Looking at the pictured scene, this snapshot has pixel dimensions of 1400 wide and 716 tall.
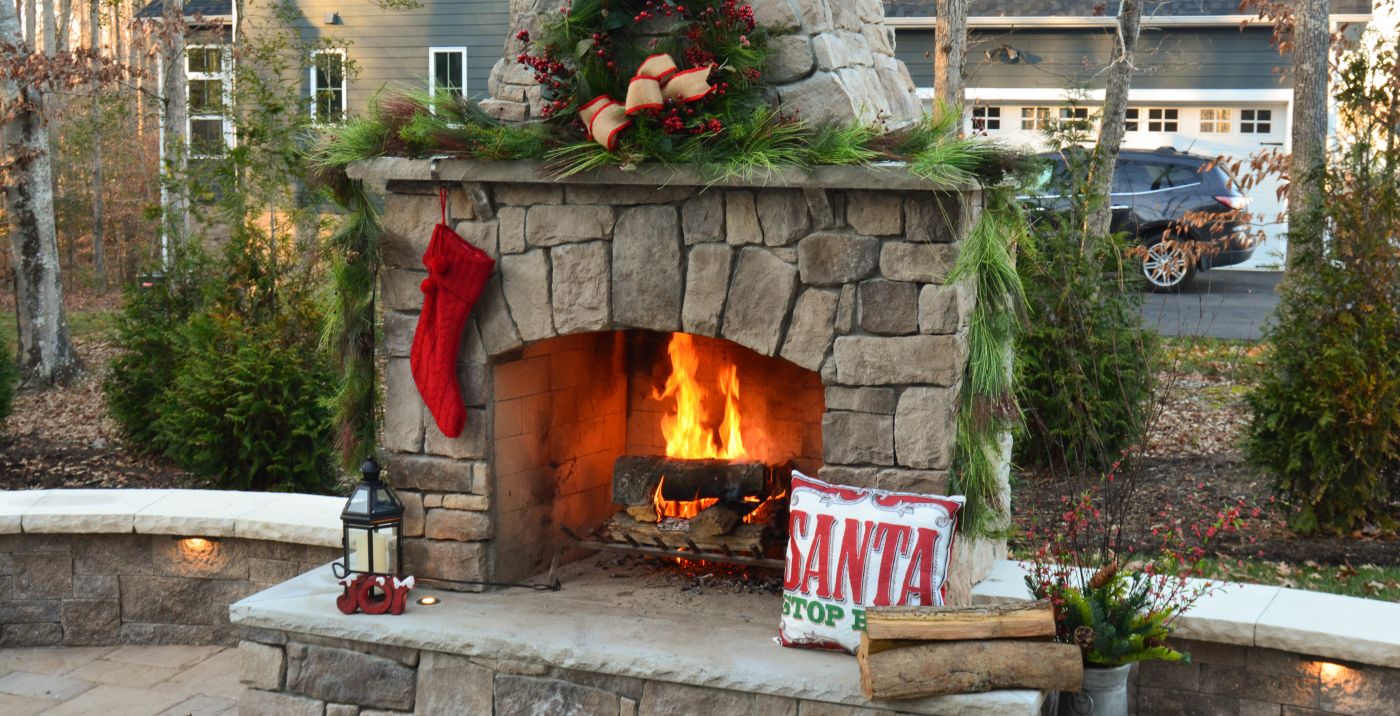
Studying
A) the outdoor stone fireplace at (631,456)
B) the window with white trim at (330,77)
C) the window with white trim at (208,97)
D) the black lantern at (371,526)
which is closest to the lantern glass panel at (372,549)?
the black lantern at (371,526)

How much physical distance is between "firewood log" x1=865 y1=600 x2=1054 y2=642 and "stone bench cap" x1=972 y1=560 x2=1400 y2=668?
2.44 feet

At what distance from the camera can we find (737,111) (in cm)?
427

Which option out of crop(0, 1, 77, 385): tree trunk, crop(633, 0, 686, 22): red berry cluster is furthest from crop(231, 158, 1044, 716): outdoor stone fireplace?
crop(0, 1, 77, 385): tree trunk

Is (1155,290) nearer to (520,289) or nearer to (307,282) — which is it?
(307,282)

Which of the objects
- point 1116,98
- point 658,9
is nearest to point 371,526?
point 658,9

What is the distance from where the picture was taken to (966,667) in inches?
148

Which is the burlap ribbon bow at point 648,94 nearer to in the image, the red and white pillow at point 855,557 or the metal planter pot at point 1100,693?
the red and white pillow at point 855,557

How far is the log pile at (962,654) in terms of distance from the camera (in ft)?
12.3

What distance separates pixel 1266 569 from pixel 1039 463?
169 cm

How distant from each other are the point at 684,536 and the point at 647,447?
0.65 metres

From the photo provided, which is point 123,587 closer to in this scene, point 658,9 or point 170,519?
point 170,519

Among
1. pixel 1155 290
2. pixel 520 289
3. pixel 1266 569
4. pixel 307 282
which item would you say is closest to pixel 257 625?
pixel 520 289

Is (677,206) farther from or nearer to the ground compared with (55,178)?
nearer to the ground

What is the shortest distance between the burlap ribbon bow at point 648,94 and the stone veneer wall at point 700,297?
167 millimetres
